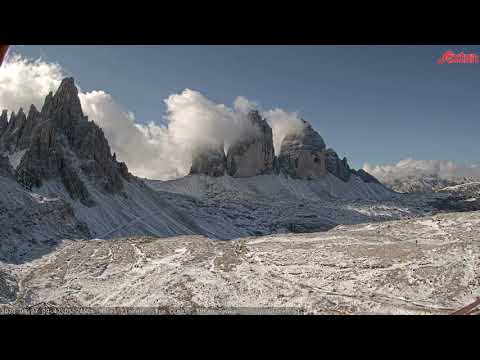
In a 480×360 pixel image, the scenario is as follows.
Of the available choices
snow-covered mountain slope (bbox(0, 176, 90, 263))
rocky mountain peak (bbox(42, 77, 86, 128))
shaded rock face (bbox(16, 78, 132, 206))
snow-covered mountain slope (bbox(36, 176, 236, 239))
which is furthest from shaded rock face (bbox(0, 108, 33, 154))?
snow-covered mountain slope (bbox(0, 176, 90, 263))

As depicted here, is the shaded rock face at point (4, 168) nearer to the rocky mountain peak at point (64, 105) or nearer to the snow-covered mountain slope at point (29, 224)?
the snow-covered mountain slope at point (29, 224)

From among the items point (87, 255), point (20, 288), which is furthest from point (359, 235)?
point (20, 288)

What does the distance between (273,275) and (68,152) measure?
353ft

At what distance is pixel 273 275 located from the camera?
26422 mm

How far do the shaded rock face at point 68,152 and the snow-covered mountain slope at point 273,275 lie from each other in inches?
2545

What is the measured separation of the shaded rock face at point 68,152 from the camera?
94.7 meters

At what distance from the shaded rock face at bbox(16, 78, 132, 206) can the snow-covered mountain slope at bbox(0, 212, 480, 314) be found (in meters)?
64.7

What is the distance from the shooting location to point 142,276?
27.6m

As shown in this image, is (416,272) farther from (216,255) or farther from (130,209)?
(130,209)

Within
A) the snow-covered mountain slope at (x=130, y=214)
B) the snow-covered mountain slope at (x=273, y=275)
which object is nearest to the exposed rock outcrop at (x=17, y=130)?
the snow-covered mountain slope at (x=130, y=214)
